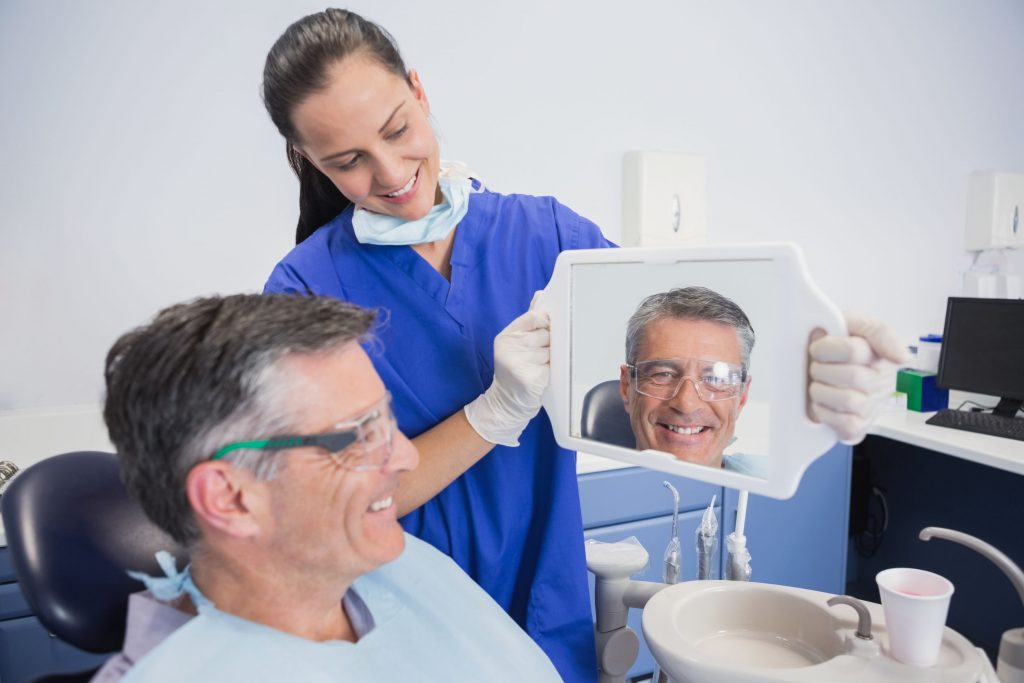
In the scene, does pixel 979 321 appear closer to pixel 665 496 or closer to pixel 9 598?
pixel 665 496

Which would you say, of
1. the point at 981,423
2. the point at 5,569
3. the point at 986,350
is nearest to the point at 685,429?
the point at 5,569

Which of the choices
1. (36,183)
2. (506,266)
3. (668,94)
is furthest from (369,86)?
(668,94)

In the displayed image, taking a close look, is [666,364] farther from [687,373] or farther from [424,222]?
[424,222]

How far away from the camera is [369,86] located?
0.95m

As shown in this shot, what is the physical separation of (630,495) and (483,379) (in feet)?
3.53

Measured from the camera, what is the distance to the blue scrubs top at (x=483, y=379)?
116 centimetres

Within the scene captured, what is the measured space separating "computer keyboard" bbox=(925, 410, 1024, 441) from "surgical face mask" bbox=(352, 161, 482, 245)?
6.35ft

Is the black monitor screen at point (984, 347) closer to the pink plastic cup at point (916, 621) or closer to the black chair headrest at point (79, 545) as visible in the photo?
the pink plastic cup at point (916, 621)

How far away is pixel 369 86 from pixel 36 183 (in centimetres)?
148

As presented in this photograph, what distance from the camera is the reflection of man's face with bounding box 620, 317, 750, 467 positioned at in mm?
933

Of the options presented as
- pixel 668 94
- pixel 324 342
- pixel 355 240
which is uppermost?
pixel 668 94

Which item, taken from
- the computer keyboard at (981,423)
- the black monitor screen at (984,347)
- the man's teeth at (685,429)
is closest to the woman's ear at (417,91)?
the man's teeth at (685,429)

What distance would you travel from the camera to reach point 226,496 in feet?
2.66

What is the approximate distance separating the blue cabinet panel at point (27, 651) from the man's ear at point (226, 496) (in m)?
1.14
